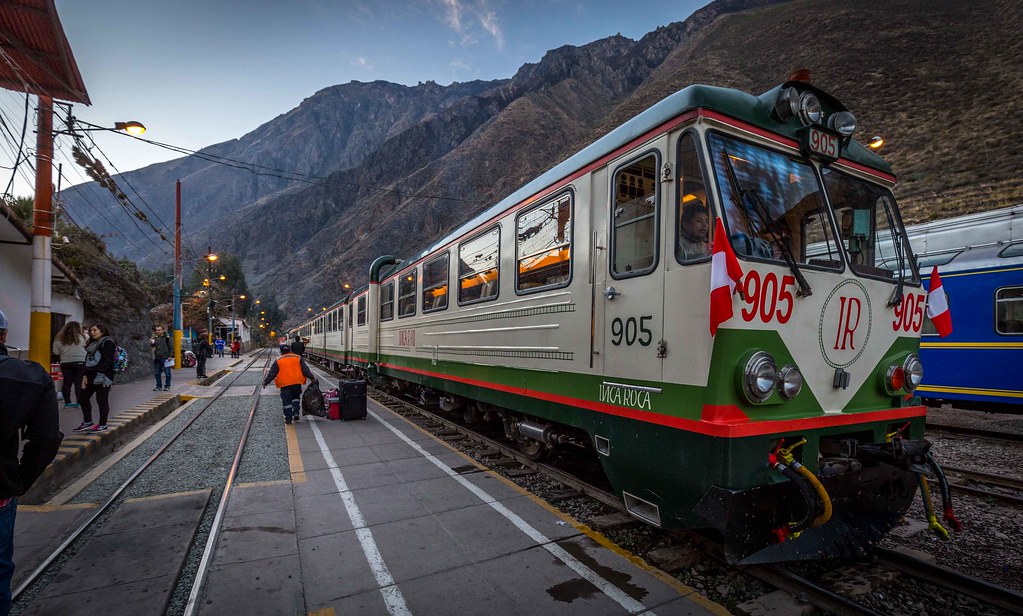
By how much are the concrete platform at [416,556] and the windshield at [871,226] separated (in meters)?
2.88

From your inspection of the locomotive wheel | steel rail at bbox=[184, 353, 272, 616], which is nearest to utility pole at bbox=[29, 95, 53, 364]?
steel rail at bbox=[184, 353, 272, 616]

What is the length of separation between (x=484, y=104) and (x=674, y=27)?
49437 mm

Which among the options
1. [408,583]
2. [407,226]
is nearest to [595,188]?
[408,583]

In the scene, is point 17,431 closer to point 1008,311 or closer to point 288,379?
point 288,379

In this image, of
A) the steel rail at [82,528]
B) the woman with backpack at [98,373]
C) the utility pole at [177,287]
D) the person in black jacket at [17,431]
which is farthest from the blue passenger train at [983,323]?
the utility pole at [177,287]

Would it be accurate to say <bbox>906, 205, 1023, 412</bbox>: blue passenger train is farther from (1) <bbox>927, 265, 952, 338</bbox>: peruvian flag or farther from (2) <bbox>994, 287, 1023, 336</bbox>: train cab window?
(1) <bbox>927, 265, 952, 338</bbox>: peruvian flag

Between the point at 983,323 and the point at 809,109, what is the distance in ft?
28.4

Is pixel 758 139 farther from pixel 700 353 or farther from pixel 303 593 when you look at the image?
pixel 303 593

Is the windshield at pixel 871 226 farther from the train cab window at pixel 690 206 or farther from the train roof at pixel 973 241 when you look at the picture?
the train roof at pixel 973 241

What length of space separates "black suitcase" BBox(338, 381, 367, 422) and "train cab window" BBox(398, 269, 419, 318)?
1730 mm

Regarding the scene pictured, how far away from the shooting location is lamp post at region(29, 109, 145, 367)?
8.29 metres

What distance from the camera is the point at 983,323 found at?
28.7 ft

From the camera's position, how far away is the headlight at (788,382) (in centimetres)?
294

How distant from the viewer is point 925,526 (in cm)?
408
